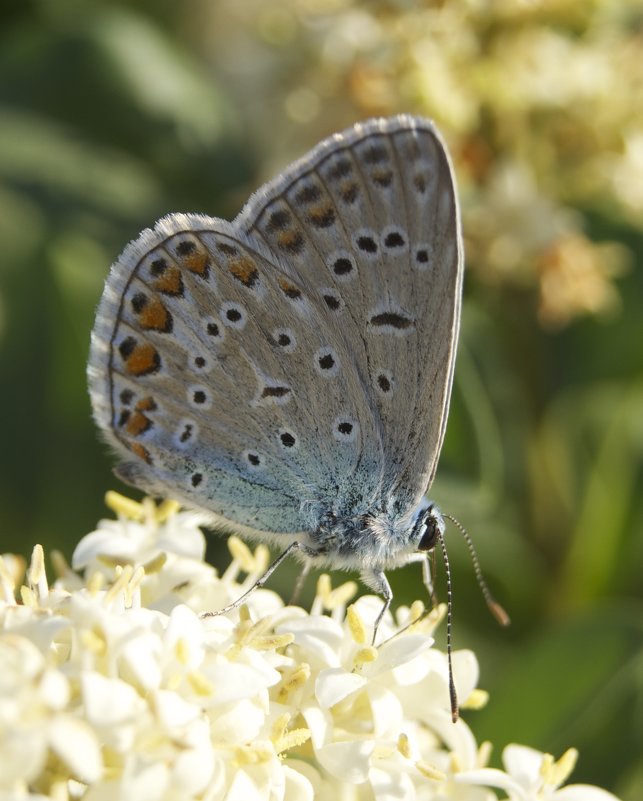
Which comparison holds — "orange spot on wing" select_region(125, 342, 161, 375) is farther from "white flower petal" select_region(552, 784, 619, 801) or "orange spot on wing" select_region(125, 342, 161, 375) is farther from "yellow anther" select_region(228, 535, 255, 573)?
"white flower petal" select_region(552, 784, 619, 801)

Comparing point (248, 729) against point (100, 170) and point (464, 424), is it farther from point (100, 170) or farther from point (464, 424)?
point (100, 170)

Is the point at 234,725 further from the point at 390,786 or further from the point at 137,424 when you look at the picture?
the point at 137,424

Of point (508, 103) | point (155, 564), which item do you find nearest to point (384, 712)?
point (155, 564)

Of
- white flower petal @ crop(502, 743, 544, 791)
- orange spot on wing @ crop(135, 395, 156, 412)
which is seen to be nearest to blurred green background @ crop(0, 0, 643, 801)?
white flower petal @ crop(502, 743, 544, 791)

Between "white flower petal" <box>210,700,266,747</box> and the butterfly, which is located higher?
the butterfly

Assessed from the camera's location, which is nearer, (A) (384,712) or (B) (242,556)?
(A) (384,712)

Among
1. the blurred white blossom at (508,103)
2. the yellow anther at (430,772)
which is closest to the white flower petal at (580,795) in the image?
the yellow anther at (430,772)
